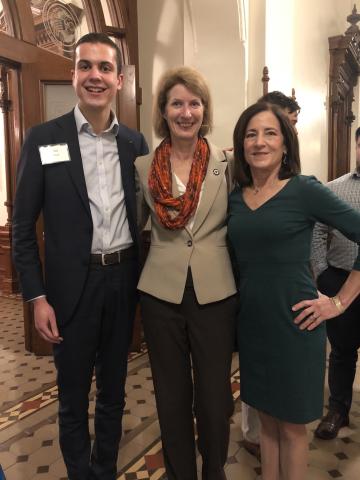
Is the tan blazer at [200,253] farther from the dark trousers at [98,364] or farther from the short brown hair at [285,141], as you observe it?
the dark trousers at [98,364]

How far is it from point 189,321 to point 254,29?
2.98 metres

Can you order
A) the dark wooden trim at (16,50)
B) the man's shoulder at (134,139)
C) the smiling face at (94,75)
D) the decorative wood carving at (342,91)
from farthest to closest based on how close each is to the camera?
1. the decorative wood carving at (342,91)
2. the dark wooden trim at (16,50)
3. the man's shoulder at (134,139)
4. the smiling face at (94,75)

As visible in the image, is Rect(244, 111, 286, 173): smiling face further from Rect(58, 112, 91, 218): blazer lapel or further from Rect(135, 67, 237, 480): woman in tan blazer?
Rect(58, 112, 91, 218): blazer lapel

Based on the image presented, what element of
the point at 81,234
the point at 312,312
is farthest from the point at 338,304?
the point at 81,234

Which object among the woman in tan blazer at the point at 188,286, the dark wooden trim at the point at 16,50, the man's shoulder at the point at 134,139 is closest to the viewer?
the woman in tan blazer at the point at 188,286

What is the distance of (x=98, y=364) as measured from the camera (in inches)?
72.0

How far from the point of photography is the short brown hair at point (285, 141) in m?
1.50

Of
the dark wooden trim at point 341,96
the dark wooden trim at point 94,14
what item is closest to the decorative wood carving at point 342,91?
the dark wooden trim at point 341,96

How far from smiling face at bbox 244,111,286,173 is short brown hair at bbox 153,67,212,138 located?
0.69 feet

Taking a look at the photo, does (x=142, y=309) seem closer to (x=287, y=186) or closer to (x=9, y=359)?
(x=287, y=186)

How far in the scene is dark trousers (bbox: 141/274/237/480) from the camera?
4.98 feet

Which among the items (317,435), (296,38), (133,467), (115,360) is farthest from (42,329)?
(296,38)

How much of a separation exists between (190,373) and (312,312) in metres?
0.50

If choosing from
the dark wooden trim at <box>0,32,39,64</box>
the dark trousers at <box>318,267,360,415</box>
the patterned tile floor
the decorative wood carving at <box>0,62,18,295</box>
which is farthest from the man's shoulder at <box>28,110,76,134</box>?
the decorative wood carving at <box>0,62,18,295</box>
